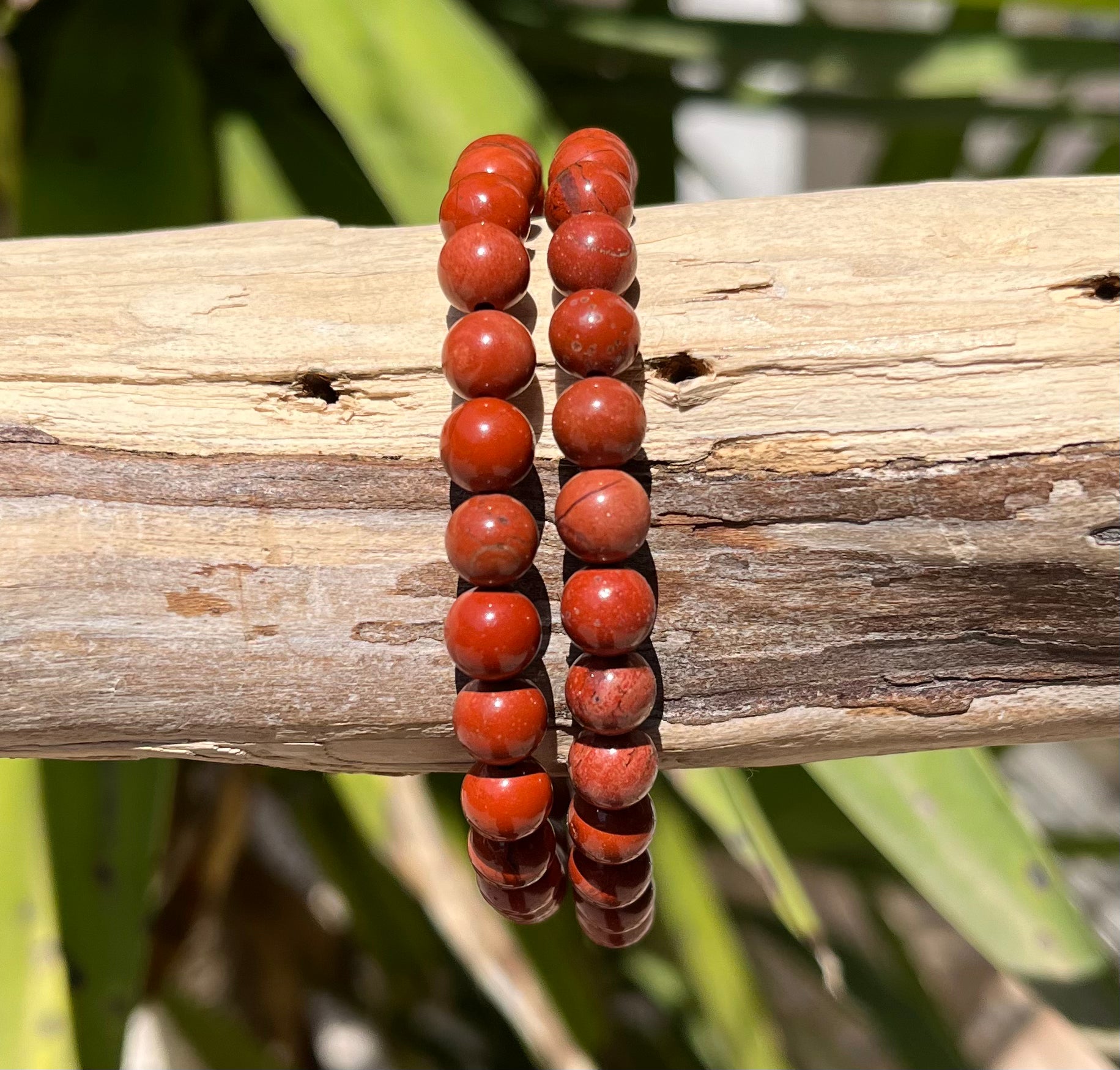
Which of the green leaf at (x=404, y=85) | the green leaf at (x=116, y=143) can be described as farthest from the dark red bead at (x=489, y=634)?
the green leaf at (x=116, y=143)

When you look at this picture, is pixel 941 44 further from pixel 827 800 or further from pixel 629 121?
pixel 827 800

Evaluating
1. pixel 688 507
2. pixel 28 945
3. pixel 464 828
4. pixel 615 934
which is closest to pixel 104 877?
pixel 28 945

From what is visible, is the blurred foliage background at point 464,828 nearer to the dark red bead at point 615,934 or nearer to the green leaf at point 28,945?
the green leaf at point 28,945

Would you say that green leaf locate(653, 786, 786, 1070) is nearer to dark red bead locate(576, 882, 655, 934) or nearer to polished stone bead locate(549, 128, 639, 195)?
dark red bead locate(576, 882, 655, 934)

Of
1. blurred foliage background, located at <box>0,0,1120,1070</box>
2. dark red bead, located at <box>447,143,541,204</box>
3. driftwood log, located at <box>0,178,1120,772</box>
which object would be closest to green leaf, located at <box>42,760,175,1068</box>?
blurred foliage background, located at <box>0,0,1120,1070</box>

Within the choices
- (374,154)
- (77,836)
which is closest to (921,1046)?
(77,836)

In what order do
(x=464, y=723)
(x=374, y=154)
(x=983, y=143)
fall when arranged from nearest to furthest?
1. (x=464, y=723)
2. (x=374, y=154)
3. (x=983, y=143)

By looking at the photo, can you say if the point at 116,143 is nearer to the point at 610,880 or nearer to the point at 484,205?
the point at 484,205
